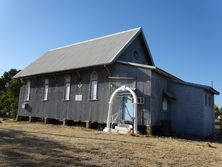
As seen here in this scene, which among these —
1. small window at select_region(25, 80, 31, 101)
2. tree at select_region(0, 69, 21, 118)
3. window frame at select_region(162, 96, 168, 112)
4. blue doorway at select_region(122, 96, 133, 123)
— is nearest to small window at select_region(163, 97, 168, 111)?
window frame at select_region(162, 96, 168, 112)

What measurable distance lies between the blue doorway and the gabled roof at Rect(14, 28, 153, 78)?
2.55 m

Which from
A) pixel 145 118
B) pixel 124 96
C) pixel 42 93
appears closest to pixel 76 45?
pixel 42 93

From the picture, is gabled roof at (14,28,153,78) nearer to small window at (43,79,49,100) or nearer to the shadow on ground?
small window at (43,79,49,100)

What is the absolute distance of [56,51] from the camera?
1079 inches

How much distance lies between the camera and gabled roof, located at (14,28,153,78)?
1870 cm

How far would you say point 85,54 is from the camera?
2147 cm

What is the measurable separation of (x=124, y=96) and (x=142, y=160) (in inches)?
379

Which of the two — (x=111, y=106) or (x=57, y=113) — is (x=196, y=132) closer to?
(x=111, y=106)

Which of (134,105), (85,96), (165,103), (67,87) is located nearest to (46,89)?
(67,87)

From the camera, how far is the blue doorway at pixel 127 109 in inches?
652

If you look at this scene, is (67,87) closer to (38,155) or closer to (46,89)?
(46,89)

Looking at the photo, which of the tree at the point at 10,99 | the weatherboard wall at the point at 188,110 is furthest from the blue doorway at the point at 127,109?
the tree at the point at 10,99

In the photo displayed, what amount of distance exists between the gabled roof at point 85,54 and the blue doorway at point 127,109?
255 centimetres

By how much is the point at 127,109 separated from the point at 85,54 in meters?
6.71
